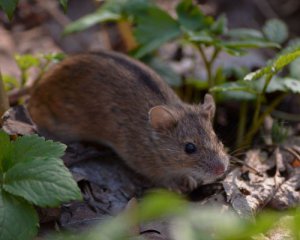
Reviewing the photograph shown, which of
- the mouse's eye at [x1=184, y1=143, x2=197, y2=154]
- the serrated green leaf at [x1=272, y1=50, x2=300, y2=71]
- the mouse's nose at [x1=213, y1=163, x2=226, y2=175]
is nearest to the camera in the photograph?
the serrated green leaf at [x1=272, y1=50, x2=300, y2=71]

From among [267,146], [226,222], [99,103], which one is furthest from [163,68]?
[226,222]

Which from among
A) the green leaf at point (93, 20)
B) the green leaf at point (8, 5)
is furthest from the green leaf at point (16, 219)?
the green leaf at point (93, 20)

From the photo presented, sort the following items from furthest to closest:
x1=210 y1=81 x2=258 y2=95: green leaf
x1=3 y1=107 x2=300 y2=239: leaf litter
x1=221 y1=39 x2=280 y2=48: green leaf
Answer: x1=221 y1=39 x2=280 y2=48: green leaf
x1=210 y1=81 x2=258 y2=95: green leaf
x1=3 y1=107 x2=300 y2=239: leaf litter

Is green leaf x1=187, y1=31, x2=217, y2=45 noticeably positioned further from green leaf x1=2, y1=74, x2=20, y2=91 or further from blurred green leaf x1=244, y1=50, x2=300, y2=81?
green leaf x1=2, y1=74, x2=20, y2=91

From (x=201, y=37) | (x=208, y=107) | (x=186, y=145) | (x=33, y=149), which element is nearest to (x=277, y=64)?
(x=208, y=107)

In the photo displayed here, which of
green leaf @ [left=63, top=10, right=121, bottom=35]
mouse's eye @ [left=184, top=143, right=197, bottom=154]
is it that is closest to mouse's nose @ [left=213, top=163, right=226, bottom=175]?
mouse's eye @ [left=184, top=143, right=197, bottom=154]

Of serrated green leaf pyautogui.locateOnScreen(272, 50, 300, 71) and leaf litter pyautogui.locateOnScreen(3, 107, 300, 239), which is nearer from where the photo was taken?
leaf litter pyautogui.locateOnScreen(3, 107, 300, 239)

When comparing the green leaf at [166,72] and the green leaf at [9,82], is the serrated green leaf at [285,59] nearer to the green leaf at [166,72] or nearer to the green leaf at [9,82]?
the green leaf at [166,72]

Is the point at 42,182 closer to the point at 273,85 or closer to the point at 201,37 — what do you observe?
the point at 201,37
